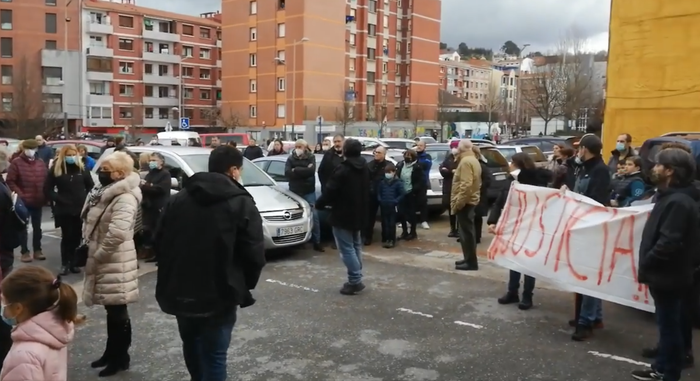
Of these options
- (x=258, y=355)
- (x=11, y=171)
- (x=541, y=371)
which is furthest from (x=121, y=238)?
(x=11, y=171)

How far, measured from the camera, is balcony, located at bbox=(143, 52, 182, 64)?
73875 mm

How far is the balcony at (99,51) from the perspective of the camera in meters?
69.7

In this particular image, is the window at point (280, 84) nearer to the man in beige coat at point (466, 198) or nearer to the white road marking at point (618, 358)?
the man in beige coat at point (466, 198)

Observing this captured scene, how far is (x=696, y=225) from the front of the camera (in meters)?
4.82

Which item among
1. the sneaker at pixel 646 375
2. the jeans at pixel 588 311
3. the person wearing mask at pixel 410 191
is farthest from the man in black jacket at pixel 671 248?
the person wearing mask at pixel 410 191

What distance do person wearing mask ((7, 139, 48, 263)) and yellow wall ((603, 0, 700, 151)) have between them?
1633 centimetres

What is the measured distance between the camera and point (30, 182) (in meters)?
Answer: 10.1

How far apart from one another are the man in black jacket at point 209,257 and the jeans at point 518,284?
13.6 ft

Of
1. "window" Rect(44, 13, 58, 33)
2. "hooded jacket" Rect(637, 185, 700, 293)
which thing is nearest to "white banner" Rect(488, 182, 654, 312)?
"hooded jacket" Rect(637, 185, 700, 293)

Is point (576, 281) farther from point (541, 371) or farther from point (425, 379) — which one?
point (425, 379)

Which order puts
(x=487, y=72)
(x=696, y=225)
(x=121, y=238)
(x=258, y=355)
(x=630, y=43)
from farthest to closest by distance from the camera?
(x=487, y=72) → (x=630, y=43) → (x=258, y=355) → (x=121, y=238) → (x=696, y=225)

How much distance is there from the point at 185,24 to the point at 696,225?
78885 mm

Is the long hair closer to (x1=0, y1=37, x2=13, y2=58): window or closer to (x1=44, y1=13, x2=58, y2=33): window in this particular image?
(x1=0, y1=37, x2=13, y2=58): window

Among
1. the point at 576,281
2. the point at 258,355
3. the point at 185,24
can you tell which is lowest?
the point at 258,355
